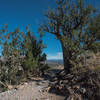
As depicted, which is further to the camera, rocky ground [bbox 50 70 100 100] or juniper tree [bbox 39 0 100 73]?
juniper tree [bbox 39 0 100 73]

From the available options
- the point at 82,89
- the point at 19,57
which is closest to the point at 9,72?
the point at 19,57

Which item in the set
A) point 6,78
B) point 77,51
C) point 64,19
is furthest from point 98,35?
point 6,78

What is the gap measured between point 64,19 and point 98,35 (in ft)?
11.7

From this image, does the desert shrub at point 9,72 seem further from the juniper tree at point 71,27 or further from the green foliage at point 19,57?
the juniper tree at point 71,27

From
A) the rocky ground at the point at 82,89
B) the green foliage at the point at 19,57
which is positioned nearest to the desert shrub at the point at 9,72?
the green foliage at the point at 19,57

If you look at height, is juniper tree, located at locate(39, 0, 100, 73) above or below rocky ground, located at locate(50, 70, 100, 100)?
above

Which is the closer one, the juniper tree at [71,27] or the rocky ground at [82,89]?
the rocky ground at [82,89]

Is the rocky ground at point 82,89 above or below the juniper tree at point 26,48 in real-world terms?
below

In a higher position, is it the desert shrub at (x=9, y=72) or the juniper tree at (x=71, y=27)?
the juniper tree at (x=71, y=27)

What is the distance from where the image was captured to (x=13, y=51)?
793 centimetres

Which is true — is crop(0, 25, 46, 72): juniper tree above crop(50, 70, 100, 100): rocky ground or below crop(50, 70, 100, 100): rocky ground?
above

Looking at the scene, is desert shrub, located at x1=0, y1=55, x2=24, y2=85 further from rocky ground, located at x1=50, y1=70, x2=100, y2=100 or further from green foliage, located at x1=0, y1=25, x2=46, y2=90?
rocky ground, located at x1=50, y1=70, x2=100, y2=100

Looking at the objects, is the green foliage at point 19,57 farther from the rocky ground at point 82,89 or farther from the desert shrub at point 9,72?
the rocky ground at point 82,89

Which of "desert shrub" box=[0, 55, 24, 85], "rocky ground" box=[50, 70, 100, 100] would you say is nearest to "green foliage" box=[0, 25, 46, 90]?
"desert shrub" box=[0, 55, 24, 85]
